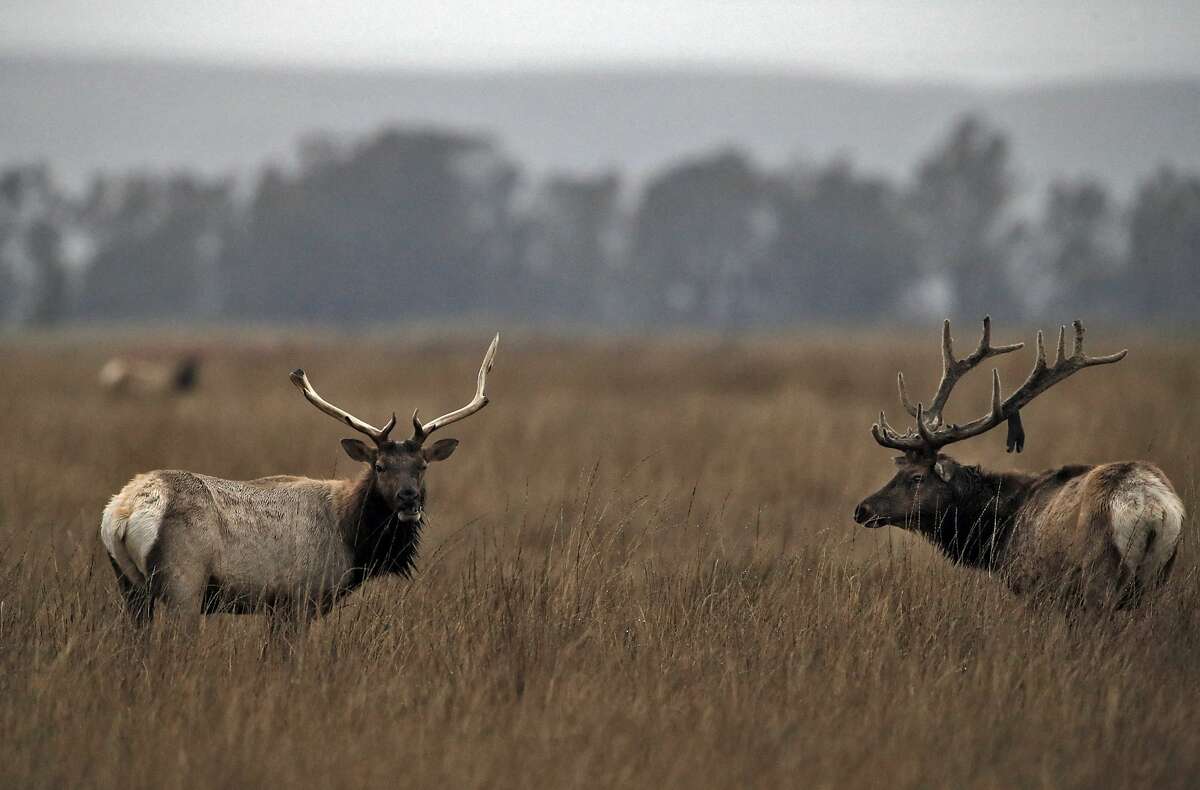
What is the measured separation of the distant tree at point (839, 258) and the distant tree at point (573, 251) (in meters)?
10.9

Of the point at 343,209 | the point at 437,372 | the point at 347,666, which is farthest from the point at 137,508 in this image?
the point at 343,209

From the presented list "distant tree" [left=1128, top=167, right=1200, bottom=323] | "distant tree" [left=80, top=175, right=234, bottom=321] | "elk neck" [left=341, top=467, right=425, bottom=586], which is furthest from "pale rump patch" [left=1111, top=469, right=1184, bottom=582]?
"distant tree" [left=80, top=175, right=234, bottom=321]

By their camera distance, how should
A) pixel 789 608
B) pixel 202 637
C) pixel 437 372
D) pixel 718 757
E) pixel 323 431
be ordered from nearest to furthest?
1. pixel 718 757
2. pixel 202 637
3. pixel 789 608
4. pixel 323 431
5. pixel 437 372

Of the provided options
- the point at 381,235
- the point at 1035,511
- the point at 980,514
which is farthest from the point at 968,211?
the point at 1035,511

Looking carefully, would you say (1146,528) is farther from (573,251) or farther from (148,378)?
(573,251)

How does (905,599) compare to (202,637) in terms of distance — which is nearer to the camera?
(202,637)

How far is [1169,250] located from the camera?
81.1m

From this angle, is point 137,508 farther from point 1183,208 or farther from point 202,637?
point 1183,208

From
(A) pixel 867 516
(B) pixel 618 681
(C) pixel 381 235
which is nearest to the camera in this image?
(B) pixel 618 681

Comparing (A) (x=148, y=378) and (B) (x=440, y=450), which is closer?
(B) (x=440, y=450)

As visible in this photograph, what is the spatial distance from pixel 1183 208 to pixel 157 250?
5494cm

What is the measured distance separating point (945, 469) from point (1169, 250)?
78563mm

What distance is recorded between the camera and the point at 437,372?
2447cm

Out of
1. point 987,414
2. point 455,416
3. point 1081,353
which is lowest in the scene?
point 455,416
